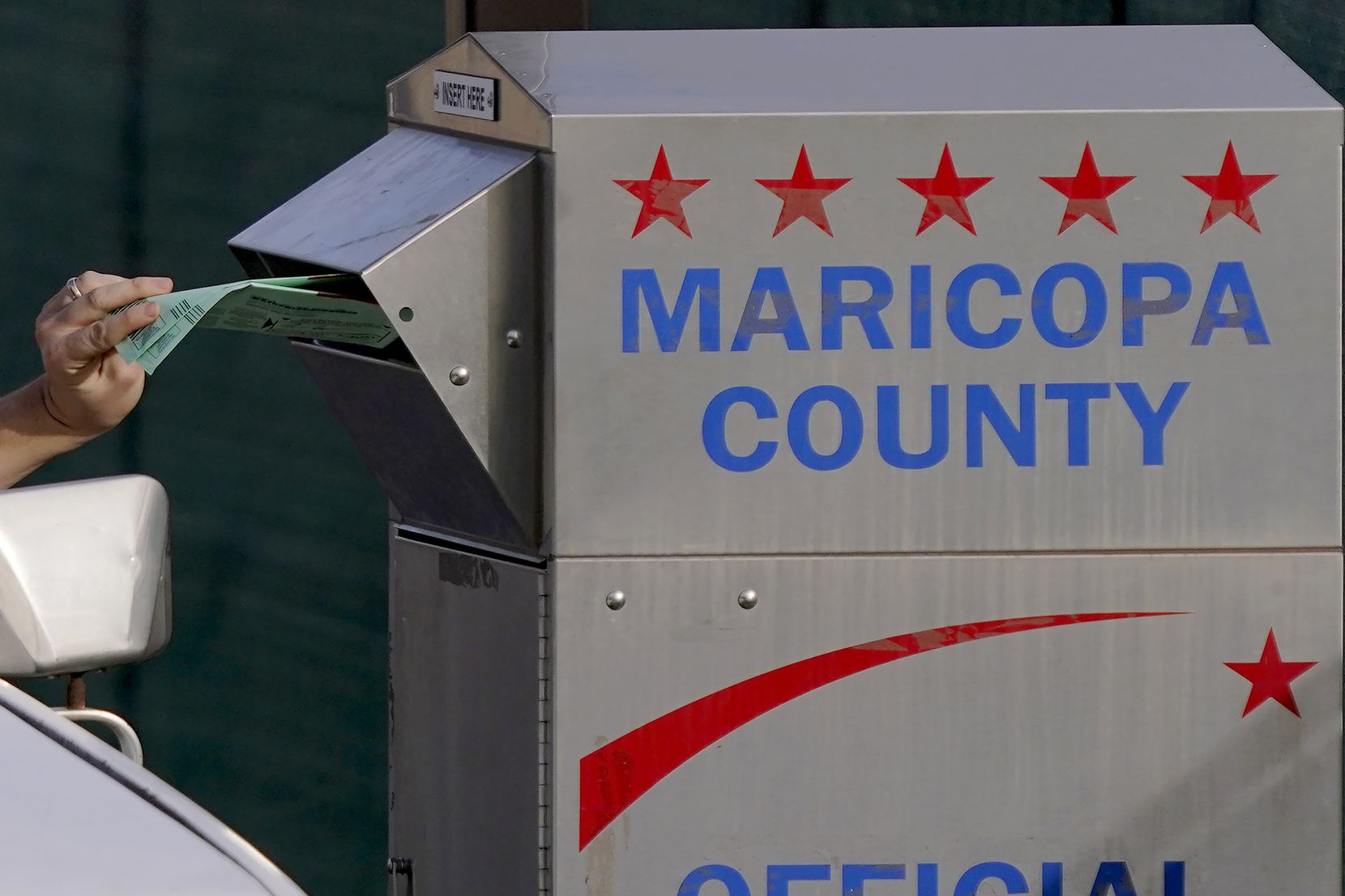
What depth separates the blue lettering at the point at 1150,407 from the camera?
2689 mm

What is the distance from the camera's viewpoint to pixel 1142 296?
A: 268 centimetres

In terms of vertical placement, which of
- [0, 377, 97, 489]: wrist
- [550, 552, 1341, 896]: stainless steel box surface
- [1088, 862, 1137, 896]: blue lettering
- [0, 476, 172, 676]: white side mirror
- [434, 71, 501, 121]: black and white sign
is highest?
[434, 71, 501, 121]: black and white sign

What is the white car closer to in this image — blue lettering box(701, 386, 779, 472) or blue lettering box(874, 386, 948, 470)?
blue lettering box(701, 386, 779, 472)

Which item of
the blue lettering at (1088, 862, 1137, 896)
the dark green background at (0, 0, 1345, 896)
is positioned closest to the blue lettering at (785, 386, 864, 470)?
the blue lettering at (1088, 862, 1137, 896)

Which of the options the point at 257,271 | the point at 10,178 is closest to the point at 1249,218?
the point at 257,271

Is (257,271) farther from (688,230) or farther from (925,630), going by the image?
(925,630)

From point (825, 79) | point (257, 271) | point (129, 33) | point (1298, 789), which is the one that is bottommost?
point (1298, 789)

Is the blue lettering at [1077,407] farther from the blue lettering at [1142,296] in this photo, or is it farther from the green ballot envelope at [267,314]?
the green ballot envelope at [267,314]

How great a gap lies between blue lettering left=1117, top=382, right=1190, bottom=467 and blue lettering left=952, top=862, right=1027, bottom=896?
2.06 ft

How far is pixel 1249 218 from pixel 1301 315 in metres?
0.15

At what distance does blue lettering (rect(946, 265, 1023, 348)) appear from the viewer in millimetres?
2668

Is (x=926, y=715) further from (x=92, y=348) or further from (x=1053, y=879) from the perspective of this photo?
(x=92, y=348)

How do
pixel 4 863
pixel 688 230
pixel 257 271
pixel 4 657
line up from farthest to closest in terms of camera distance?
pixel 257 271 → pixel 688 230 → pixel 4 657 → pixel 4 863

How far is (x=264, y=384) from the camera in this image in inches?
195
